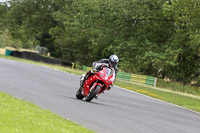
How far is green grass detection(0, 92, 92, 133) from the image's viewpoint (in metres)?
6.38

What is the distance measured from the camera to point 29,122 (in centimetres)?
703

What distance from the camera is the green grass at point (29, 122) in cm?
638

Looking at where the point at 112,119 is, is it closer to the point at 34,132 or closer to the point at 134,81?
the point at 34,132

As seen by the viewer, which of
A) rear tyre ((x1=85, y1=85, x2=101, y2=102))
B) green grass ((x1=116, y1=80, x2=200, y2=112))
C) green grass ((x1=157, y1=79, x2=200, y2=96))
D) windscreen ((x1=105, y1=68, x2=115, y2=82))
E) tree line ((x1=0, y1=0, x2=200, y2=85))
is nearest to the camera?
rear tyre ((x1=85, y1=85, x2=101, y2=102))

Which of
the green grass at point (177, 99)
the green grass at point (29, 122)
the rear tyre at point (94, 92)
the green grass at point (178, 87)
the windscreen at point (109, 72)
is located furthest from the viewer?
the green grass at point (178, 87)

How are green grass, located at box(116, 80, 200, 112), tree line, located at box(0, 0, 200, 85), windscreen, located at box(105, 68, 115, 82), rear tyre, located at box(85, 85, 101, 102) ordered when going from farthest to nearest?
tree line, located at box(0, 0, 200, 85) → green grass, located at box(116, 80, 200, 112) → windscreen, located at box(105, 68, 115, 82) → rear tyre, located at box(85, 85, 101, 102)

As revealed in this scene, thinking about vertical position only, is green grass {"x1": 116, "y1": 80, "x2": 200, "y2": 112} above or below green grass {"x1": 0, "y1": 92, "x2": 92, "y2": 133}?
below

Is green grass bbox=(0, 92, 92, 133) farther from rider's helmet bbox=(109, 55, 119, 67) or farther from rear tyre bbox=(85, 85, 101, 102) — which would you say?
rider's helmet bbox=(109, 55, 119, 67)

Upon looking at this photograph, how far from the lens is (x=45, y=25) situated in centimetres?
5969

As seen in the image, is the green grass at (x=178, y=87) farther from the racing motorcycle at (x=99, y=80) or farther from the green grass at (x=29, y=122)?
the green grass at (x=29, y=122)

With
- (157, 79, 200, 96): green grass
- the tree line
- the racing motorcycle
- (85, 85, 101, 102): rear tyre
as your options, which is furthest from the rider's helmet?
(157, 79, 200, 96): green grass

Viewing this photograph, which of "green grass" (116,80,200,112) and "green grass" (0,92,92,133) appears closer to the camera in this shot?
"green grass" (0,92,92,133)

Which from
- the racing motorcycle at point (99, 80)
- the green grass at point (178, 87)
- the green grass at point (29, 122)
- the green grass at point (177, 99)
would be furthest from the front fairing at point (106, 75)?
the green grass at point (178, 87)

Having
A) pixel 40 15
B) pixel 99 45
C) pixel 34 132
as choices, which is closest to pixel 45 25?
pixel 40 15
